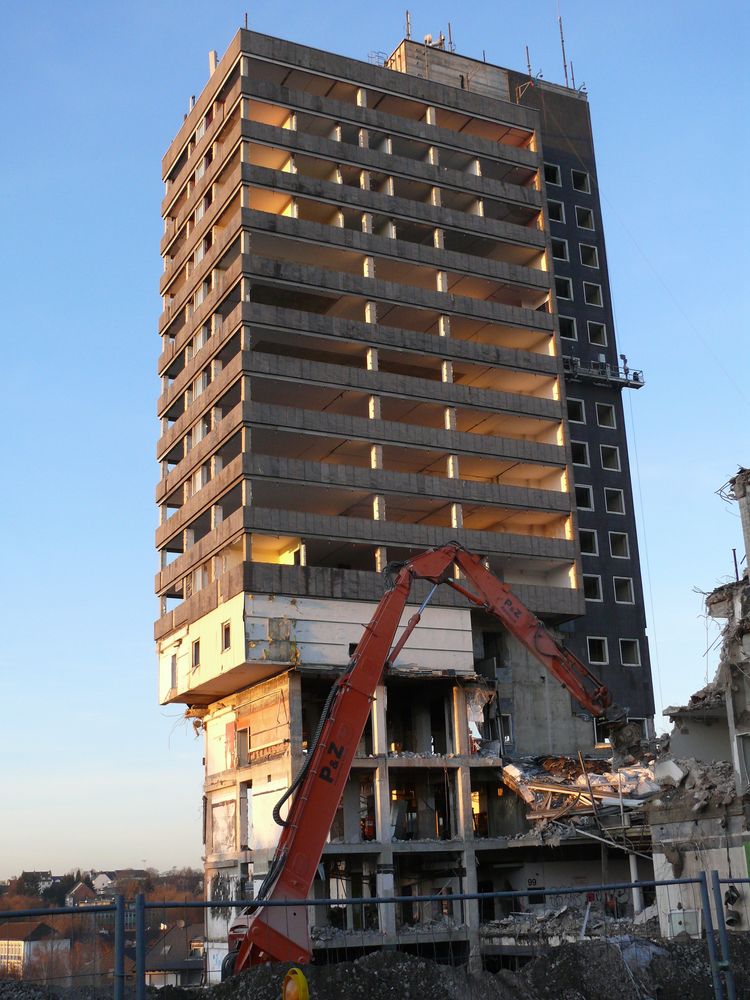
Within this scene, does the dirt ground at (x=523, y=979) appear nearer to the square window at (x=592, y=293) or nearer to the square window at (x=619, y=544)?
the square window at (x=619, y=544)

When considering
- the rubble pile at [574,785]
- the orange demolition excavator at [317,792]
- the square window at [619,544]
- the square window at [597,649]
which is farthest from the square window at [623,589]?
the orange demolition excavator at [317,792]

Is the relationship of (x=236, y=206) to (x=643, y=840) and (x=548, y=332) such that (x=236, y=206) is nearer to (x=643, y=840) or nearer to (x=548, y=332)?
(x=548, y=332)

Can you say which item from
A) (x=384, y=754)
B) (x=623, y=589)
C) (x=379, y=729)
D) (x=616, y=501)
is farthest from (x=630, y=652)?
(x=384, y=754)

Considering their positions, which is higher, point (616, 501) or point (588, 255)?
point (588, 255)

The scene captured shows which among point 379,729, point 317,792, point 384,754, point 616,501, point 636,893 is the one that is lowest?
point 636,893

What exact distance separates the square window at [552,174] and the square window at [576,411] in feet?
49.9

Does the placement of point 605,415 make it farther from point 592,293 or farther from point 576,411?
point 592,293

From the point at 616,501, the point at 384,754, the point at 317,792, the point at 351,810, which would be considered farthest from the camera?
the point at 616,501

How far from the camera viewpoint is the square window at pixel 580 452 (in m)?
67.2

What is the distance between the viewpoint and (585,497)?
66438 mm

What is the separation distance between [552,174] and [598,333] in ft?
36.5

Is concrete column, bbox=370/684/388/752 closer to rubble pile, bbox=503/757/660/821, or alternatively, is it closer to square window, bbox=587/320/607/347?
rubble pile, bbox=503/757/660/821

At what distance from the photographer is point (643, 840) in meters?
42.4

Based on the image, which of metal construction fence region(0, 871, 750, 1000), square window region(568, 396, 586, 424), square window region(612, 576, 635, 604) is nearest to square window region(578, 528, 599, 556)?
square window region(612, 576, 635, 604)
